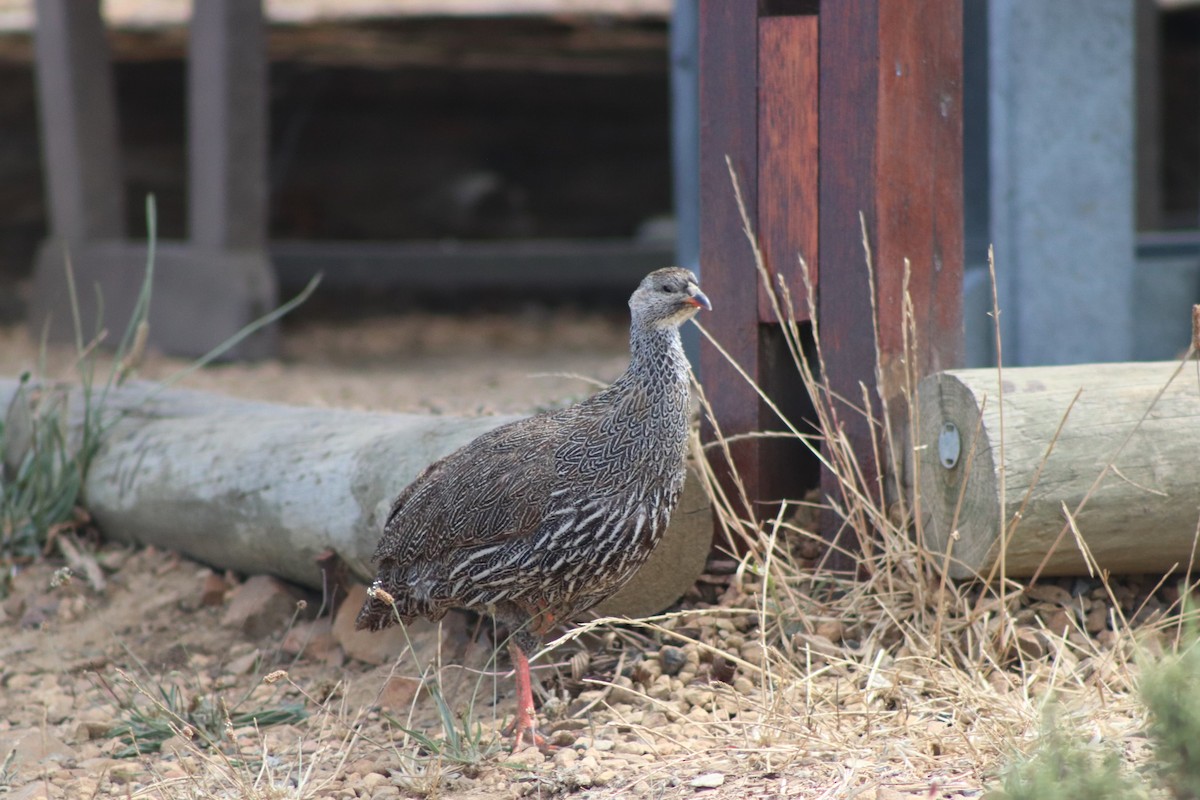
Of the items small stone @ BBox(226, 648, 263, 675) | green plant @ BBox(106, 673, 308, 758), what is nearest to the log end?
green plant @ BBox(106, 673, 308, 758)

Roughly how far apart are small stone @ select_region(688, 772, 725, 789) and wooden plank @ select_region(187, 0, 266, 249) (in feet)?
16.1

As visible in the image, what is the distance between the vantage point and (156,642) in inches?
168

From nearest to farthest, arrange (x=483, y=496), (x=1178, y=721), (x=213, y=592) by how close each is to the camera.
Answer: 1. (x=1178, y=721)
2. (x=483, y=496)
3. (x=213, y=592)

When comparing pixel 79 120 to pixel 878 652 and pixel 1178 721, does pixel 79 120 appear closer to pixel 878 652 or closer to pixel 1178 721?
pixel 878 652

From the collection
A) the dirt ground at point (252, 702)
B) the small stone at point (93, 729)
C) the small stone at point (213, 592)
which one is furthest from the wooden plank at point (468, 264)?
the small stone at point (93, 729)

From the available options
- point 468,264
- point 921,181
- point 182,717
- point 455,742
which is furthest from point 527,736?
point 468,264

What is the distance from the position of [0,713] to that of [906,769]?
2.54 meters

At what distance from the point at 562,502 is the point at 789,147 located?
1.22 meters

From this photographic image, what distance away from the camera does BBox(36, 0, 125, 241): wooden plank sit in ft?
24.4

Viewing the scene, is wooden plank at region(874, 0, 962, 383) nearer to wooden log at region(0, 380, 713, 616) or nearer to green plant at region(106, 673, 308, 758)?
wooden log at region(0, 380, 713, 616)

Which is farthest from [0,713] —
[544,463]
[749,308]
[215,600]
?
[749,308]

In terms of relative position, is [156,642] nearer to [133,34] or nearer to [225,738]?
[225,738]

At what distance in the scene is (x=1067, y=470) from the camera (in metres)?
3.27

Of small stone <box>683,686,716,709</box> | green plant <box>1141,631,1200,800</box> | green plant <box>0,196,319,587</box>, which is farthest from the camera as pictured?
green plant <box>0,196,319,587</box>
